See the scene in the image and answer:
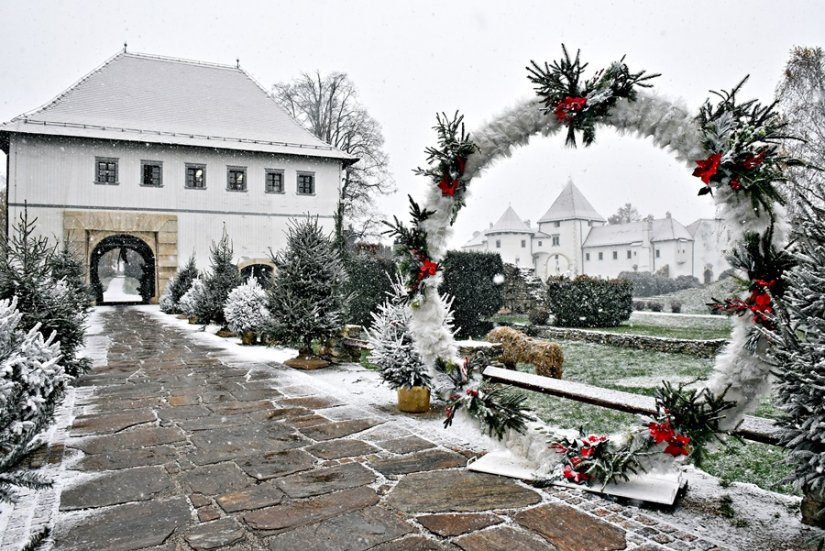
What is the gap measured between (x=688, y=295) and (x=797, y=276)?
114 feet

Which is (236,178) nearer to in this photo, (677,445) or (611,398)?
(611,398)

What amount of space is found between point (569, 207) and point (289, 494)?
5455 centimetres

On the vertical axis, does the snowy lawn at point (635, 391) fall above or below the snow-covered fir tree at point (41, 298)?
below

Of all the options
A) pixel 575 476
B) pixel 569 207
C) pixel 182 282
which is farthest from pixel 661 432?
pixel 569 207

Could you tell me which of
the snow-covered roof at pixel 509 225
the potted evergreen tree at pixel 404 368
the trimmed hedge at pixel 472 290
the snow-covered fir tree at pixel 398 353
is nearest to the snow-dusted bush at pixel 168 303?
the trimmed hedge at pixel 472 290

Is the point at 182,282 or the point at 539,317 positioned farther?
the point at 182,282

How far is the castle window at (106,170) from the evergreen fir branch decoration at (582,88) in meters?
24.0

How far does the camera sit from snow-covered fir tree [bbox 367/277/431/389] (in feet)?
18.1

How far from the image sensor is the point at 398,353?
5555 millimetres

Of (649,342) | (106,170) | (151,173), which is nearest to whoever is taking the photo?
(649,342)

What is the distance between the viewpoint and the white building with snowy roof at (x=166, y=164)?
22.2 meters

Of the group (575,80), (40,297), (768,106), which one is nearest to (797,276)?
(768,106)

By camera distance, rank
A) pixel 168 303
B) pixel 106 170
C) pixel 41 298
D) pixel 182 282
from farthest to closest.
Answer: pixel 106 170, pixel 168 303, pixel 182 282, pixel 41 298

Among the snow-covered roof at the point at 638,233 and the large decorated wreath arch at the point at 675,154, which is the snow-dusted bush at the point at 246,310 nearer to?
the large decorated wreath arch at the point at 675,154
